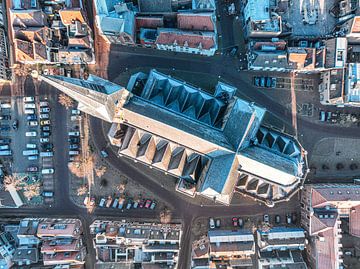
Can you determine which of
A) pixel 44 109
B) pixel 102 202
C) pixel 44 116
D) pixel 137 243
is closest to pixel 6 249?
pixel 102 202

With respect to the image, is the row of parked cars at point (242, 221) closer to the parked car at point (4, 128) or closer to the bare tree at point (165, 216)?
the bare tree at point (165, 216)

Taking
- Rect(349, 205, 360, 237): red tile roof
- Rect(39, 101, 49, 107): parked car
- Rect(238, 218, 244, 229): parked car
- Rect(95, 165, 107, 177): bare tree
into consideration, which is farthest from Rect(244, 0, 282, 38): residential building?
Rect(39, 101, 49, 107): parked car

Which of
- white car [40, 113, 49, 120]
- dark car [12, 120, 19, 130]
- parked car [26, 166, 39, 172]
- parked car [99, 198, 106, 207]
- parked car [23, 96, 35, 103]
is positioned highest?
parked car [23, 96, 35, 103]

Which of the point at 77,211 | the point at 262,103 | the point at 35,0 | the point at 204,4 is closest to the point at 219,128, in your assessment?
the point at 262,103

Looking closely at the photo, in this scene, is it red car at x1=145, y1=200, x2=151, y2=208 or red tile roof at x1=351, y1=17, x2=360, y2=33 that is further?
red car at x1=145, y1=200, x2=151, y2=208

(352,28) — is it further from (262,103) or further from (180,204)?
(180,204)

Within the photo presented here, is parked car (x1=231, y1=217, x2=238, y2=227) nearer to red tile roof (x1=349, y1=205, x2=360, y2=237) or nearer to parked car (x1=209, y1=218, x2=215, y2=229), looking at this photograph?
parked car (x1=209, y1=218, x2=215, y2=229)

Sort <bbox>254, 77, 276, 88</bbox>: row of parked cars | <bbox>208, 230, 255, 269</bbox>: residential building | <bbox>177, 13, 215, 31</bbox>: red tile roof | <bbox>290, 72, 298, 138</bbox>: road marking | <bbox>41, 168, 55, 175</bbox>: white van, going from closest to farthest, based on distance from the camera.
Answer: <bbox>177, 13, 215, 31</bbox>: red tile roof < <bbox>208, 230, 255, 269</bbox>: residential building < <bbox>254, 77, 276, 88</bbox>: row of parked cars < <bbox>290, 72, 298, 138</bbox>: road marking < <bbox>41, 168, 55, 175</bbox>: white van
